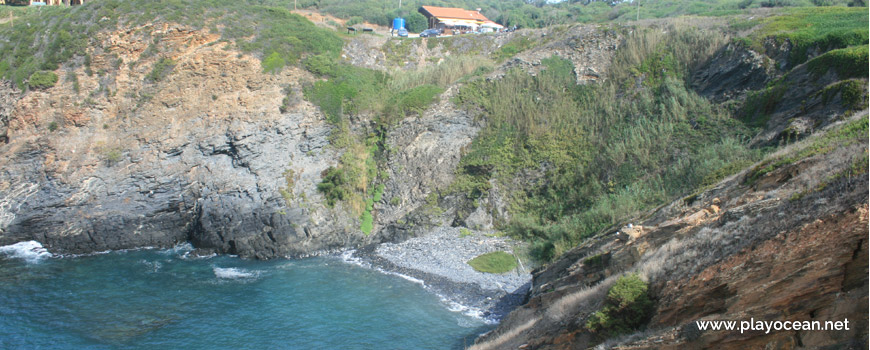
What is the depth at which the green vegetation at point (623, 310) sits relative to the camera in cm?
945

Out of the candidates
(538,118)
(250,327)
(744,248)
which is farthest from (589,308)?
(538,118)

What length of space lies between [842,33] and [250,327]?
24.8 m

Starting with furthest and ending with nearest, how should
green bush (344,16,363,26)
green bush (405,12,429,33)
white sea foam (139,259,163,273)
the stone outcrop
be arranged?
1. green bush (405,12,429,33)
2. green bush (344,16,363,26)
3. the stone outcrop
4. white sea foam (139,259,163,273)

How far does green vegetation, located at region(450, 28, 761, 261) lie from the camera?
→ 21.2 meters

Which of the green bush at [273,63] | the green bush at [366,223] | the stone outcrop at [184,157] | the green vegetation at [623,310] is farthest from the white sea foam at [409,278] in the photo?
the green bush at [273,63]

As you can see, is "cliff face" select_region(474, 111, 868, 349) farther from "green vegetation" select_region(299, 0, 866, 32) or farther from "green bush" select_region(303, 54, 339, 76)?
"green vegetation" select_region(299, 0, 866, 32)

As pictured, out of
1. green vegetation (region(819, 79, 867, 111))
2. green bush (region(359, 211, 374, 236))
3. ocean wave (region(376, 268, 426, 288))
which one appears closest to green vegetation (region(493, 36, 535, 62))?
green bush (region(359, 211, 374, 236))

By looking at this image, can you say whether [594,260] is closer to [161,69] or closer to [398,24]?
[161,69]

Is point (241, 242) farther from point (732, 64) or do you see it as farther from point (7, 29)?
point (732, 64)

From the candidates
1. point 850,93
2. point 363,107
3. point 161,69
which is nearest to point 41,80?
point 161,69

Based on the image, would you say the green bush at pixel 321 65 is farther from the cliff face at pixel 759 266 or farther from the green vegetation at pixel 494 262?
the cliff face at pixel 759 266

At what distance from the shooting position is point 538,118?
28125 mm

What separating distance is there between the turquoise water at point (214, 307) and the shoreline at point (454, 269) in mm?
642

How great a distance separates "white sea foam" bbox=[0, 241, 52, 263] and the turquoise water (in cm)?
50
